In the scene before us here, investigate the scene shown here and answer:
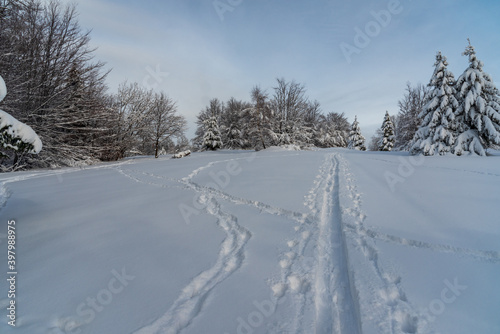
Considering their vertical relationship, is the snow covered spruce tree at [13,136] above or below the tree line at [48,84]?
below

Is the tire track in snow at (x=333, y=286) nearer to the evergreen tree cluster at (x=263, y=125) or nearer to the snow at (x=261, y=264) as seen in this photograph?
the snow at (x=261, y=264)

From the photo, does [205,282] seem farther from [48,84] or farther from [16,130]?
[48,84]

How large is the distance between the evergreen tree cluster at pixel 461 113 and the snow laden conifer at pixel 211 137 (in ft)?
68.3

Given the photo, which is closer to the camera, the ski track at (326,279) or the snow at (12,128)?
the ski track at (326,279)

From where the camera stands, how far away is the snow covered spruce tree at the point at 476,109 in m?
12.8

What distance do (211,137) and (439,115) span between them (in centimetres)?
2243

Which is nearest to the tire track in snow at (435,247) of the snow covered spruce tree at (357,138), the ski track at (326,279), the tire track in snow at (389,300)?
the ski track at (326,279)

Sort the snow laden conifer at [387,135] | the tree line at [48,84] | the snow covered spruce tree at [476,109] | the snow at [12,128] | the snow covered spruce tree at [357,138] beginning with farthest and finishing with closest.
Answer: the snow covered spruce tree at [357,138]
the snow laden conifer at [387,135]
the snow covered spruce tree at [476,109]
the tree line at [48,84]
the snow at [12,128]

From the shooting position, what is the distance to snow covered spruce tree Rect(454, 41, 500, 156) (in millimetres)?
12812

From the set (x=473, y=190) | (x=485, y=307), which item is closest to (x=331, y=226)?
(x=485, y=307)

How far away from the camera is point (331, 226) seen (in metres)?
3.63

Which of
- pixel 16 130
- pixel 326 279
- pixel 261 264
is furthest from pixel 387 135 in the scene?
pixel 16 130

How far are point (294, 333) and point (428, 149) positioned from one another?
16.7 m

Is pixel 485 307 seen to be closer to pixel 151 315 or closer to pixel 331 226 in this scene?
pixel 331 226
